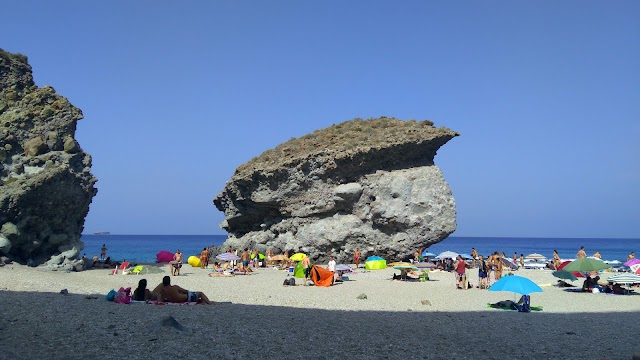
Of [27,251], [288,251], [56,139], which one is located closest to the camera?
[27,251]

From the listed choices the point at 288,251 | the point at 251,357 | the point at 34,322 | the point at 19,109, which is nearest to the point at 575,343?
the point at 251,357

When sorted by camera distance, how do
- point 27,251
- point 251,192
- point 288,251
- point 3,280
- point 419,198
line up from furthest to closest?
point 251,192
point 288,251
point 419,198
point 27,251
point 3,280

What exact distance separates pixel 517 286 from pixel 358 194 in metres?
19.0

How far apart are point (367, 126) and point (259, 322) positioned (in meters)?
28.7

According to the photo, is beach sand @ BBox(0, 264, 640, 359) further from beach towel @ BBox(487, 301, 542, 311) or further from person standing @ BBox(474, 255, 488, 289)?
person standing @ BBox(474, 255, 488, 289)

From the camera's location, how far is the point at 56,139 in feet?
90.5

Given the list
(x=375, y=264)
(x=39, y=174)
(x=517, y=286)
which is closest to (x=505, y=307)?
(x=517, y=286)

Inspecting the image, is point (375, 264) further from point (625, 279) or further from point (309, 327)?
point (309, 327)

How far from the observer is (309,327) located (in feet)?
34.8

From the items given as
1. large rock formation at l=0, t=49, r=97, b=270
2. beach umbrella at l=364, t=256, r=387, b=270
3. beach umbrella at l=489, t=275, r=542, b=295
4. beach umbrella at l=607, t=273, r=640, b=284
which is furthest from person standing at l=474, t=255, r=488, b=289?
large rock formation at l=0, t=49, r=97, b=270

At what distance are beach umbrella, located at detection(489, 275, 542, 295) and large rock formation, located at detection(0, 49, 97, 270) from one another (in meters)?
22.6

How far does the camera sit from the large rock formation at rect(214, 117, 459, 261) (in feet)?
105

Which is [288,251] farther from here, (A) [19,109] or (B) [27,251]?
(A) [19,109]

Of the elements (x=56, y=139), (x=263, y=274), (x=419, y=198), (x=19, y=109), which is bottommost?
(x=263, y=274)
